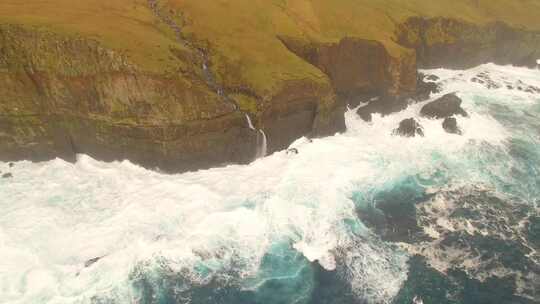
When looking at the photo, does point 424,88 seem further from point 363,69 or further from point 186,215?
point 186,215

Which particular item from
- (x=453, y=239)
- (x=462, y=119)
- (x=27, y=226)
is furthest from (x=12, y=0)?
(x=462, y=119)

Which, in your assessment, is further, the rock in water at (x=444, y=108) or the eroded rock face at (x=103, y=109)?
the rock in water at (x=444, y=108)

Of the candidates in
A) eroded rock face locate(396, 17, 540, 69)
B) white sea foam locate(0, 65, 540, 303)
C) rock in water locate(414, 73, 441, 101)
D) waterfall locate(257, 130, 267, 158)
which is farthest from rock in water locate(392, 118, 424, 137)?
waterfall locate(257, 130, 267, 158)

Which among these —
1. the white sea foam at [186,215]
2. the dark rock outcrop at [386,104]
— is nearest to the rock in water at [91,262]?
the white sea foam at [186,215]

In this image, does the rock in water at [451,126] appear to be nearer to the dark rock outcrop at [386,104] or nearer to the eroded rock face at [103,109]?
the dark rock outcrop at [386,104]

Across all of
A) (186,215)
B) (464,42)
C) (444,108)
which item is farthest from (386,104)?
(186,215)

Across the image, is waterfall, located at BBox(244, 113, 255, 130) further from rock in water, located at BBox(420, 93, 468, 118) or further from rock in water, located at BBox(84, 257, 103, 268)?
rock in water, located at BBox(420, 93, 468, 118)

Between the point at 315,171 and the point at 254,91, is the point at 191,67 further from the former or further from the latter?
the point at 315,171
